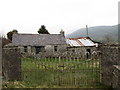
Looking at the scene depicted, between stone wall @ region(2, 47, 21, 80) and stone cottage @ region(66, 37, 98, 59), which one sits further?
stone cottage @ region(66, 37, 98, 59)

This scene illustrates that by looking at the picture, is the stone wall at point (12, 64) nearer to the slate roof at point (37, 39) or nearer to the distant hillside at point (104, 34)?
the slate roof at point (37, 39)

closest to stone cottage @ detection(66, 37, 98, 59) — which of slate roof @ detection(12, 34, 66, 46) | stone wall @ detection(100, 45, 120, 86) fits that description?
slate roof @ detection(12, 34, 66, 46)

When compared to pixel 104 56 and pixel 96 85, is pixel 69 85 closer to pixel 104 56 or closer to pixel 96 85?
pixel 96 85

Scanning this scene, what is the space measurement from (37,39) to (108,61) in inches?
984

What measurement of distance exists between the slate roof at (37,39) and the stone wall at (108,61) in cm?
2315

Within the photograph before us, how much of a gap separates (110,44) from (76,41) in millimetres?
24203

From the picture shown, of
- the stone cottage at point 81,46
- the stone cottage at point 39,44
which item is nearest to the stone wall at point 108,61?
the stone cottage at point 81,46

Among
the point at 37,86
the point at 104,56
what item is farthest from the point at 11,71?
the point at 104,56

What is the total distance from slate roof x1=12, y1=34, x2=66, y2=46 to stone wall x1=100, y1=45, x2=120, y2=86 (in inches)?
912

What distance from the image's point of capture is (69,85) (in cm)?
797

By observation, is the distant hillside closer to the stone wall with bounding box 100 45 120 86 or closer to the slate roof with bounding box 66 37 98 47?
the slate roof with bounding box 66 37 98 47

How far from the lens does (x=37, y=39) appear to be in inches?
1255

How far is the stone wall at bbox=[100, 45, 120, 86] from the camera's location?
7656 millimetres

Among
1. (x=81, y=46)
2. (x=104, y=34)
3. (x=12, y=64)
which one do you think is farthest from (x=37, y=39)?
(x=104, y=34)
